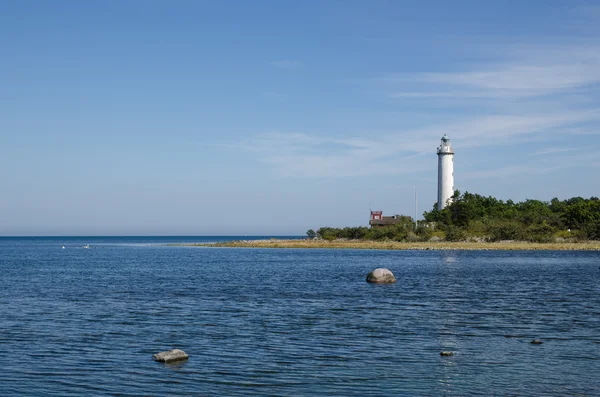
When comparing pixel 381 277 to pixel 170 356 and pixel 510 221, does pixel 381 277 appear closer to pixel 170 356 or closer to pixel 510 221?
pixel 170 356

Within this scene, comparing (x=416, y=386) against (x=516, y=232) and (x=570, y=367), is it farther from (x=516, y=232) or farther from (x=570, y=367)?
(x=516, y=232)

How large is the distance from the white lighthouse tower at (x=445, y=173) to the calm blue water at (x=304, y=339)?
97.1 m

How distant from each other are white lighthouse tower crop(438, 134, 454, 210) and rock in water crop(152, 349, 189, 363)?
425 ft

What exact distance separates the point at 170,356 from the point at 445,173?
131 metres

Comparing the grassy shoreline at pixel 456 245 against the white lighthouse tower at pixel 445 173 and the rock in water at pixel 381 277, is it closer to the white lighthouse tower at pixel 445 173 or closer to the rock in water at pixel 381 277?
the white lighthouse tower at pixel 445 173

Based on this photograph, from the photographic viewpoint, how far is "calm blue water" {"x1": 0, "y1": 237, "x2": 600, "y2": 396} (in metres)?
19.5

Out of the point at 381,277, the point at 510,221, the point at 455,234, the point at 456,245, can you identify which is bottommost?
the point at 381,277

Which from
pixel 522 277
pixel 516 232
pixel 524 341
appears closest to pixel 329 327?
pixel 524 341

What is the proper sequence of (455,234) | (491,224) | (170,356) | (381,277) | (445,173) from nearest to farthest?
(170,356) < (381,277) < (455,234) < (491,224) < (445,173)

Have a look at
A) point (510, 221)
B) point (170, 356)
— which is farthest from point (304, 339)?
point (510, 221)

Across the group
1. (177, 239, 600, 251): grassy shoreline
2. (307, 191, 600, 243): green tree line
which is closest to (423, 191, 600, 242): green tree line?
(307, 191, 600, 243): green tree line

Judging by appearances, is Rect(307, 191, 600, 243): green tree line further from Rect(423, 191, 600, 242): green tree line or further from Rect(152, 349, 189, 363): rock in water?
Rect(152, 349, 189, 363): rock in water

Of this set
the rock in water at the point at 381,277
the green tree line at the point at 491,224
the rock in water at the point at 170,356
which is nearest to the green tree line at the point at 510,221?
the green tree line at the point at 491,224

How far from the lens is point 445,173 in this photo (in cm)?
14788
